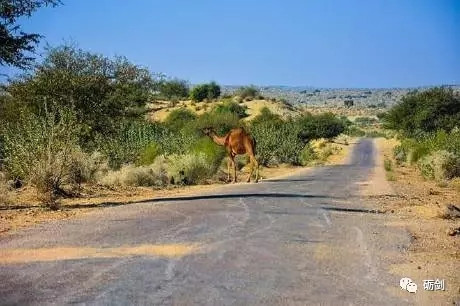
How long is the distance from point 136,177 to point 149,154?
271 inches

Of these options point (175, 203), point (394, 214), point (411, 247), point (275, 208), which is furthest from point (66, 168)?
point (411, 247)

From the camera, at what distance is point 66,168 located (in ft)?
52.8

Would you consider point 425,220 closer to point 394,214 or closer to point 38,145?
point 394,214

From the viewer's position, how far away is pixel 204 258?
8.36 metres

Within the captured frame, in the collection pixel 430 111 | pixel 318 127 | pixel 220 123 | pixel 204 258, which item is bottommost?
pixel 318 127

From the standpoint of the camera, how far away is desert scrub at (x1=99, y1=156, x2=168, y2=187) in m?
21.4

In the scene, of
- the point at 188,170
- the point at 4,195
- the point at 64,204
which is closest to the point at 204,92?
the point at 188,170

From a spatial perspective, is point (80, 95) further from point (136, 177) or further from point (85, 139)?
point (136, 177)

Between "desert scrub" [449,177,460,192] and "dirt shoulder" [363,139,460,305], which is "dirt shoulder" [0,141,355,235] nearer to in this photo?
"dirt shoulder" [363,139,460,305]

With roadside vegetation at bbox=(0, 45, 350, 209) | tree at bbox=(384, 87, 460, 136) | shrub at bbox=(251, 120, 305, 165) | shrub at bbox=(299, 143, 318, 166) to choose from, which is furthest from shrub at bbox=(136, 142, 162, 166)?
tree at bbox=(384, 87, 460, 136)

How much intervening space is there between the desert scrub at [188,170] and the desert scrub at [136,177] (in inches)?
16.8

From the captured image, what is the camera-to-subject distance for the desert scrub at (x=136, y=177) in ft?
70.3

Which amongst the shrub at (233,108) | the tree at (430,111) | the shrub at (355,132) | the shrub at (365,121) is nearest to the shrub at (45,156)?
the tree at (430,111)

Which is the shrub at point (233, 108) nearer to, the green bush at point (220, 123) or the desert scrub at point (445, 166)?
the green bush at point (220, 123)
